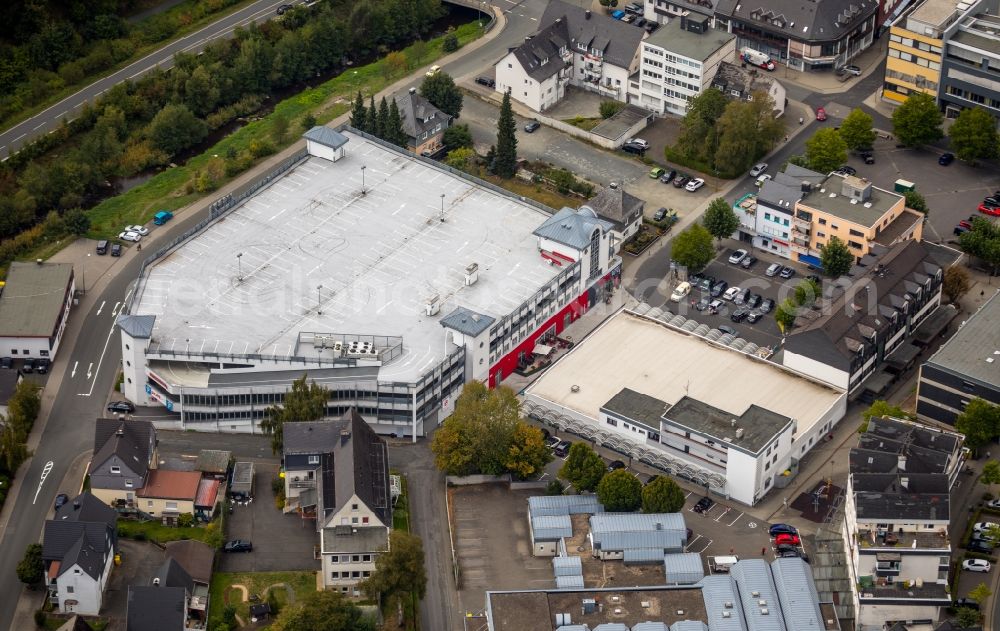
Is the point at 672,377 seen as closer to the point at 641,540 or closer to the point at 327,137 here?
the point at 641,540

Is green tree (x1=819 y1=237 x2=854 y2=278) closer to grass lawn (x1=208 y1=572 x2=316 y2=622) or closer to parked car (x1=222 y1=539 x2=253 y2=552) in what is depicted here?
grass lawn (x1=208 y1=572 x2=316 y2=622)

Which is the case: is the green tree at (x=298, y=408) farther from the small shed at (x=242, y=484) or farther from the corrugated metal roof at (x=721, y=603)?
the corrugated metal roof at (x=721, y=603)

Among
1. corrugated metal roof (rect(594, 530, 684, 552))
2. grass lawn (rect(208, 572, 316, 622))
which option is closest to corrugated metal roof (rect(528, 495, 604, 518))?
corrugated metal roof (rect(594, 530, 684, 552))

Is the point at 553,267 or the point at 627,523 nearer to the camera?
the point at 627,523

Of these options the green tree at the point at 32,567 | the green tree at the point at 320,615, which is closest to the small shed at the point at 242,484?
the green tree at the point at 320,615

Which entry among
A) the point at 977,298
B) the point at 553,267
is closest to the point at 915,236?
the point at 977,298

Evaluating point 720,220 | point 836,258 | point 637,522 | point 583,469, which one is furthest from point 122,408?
point 836,258

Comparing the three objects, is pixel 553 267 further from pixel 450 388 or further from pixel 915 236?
pixel 915 236
